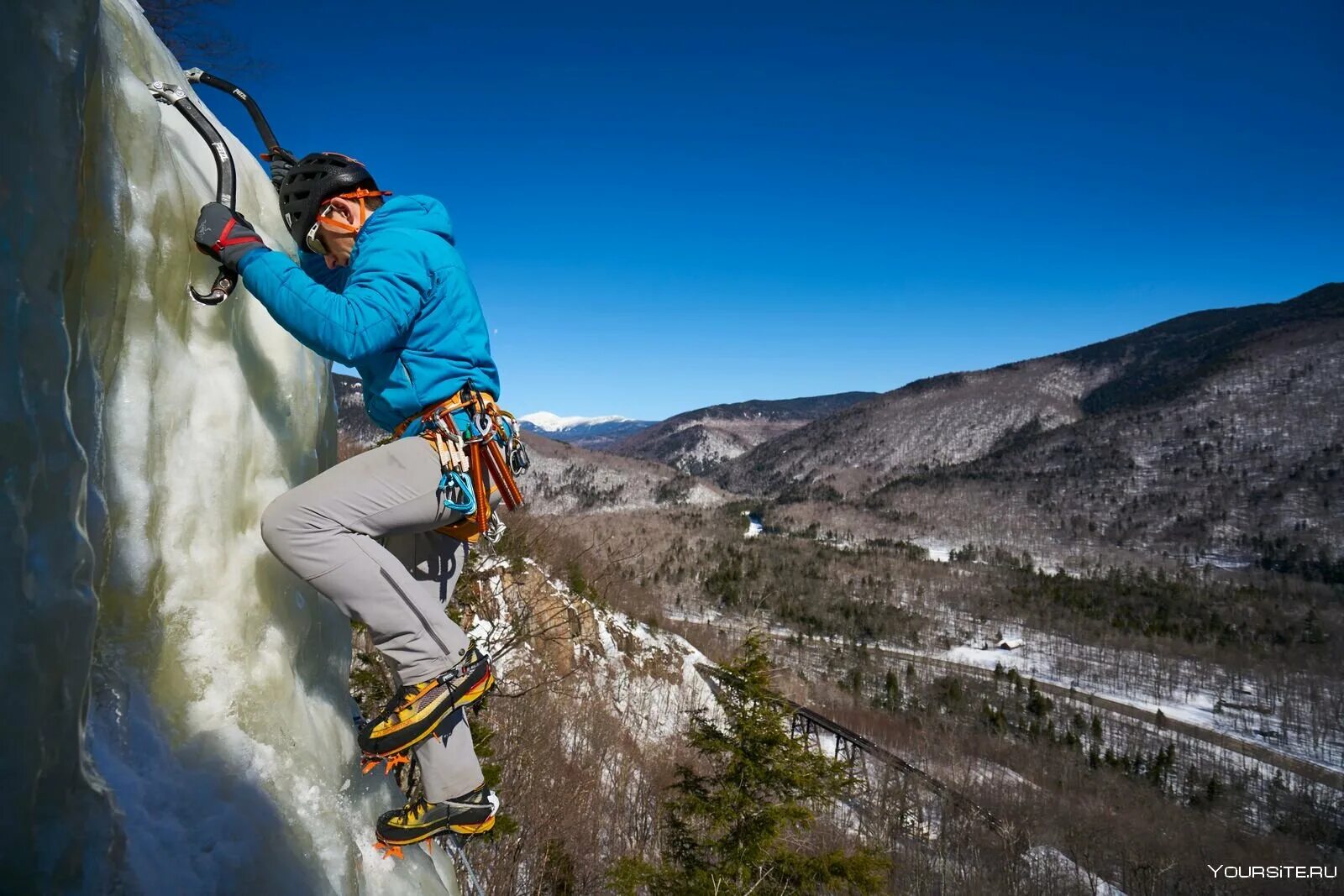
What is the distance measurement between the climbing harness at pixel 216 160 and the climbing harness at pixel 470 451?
845 millimetres

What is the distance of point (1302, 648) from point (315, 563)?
138m

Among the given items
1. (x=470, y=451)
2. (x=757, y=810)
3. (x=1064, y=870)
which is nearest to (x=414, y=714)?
(x=470, y=451)

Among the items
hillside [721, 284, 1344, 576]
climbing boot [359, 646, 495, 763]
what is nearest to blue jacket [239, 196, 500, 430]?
climbing boot [359, 646, 495, 763]

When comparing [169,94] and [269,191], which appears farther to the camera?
[269,191]

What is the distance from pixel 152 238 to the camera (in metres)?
2.62

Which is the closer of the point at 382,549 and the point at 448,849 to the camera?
the point at 382,549

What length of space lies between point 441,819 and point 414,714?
1.97 feet

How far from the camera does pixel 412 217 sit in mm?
2965

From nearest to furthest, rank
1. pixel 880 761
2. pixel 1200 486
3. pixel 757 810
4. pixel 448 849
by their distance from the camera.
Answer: pixel 448 849, pixel 757 810, pixel 880 761, pixel 1200 486

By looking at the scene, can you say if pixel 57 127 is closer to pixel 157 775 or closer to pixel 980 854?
pixel 157 775

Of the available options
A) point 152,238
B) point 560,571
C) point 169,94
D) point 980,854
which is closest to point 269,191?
point 169,94

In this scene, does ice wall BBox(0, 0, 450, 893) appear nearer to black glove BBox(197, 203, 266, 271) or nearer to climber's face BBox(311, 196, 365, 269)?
black glove BBox(197, 203, 266, 271)

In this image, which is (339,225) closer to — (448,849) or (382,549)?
(382,549)

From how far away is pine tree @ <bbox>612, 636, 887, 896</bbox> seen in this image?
32.2 ft
